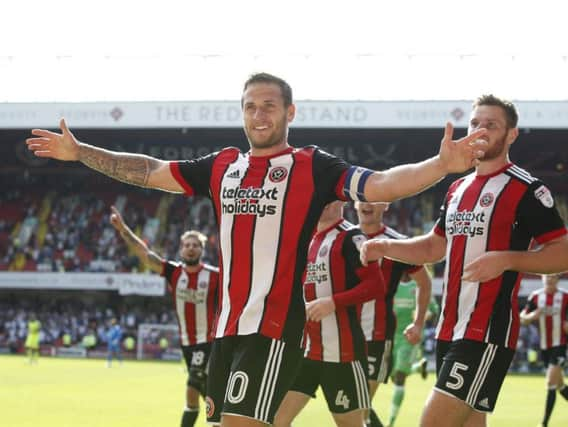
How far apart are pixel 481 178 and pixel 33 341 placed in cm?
2570

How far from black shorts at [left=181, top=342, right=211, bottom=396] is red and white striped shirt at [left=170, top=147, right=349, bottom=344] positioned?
6165mm

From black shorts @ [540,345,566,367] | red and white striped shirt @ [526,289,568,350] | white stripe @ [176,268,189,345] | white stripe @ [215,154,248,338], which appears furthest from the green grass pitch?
white stripe @ [215,154,248,338]

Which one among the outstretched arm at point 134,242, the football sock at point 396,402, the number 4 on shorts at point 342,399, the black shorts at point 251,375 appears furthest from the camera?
the football sock at point 396,402

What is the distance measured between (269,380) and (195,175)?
46.5 inches

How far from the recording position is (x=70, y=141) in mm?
5180

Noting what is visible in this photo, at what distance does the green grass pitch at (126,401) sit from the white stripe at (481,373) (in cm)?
755

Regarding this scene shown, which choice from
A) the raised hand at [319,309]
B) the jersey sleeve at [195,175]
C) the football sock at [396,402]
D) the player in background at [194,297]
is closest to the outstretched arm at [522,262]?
the jersey sleeve at [195,175]

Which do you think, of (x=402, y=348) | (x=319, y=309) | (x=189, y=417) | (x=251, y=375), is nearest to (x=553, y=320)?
(x=402, y=348)

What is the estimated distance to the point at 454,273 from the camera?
566 cm

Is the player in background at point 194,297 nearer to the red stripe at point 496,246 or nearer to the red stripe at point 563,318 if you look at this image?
the red stripe at point 563,318

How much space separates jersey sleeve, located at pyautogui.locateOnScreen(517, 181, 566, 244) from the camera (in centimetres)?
542

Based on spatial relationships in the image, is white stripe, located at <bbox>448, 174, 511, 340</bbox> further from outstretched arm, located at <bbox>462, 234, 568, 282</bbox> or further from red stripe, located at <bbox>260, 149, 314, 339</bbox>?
red stripe, located at <bbox>260, 149, 314, 339</bbox>

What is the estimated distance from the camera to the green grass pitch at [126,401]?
1341 cm

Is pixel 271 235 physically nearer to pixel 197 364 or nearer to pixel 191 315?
pixel 197 364
